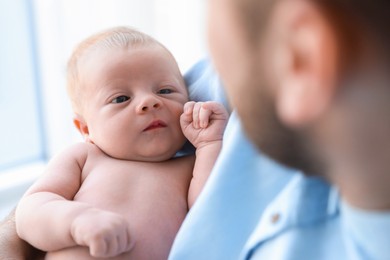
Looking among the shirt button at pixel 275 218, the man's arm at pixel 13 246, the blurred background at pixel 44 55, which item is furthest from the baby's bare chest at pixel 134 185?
the blurred background at pixel 44 55

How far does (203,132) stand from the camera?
82 centimetres

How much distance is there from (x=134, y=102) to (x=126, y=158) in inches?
3.4

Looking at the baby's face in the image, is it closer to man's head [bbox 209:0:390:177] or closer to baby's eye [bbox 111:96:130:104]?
baby's eye [bbox 111:96:130:104]

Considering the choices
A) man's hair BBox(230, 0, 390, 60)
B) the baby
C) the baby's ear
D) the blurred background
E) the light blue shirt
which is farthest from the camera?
the blurred background

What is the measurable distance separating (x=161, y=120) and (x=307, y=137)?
1.35 feet

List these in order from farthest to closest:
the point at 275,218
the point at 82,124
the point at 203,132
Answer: the point at 82,124 → the point at 203,132 → the point at 275,218

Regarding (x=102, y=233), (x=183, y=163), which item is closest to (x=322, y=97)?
(x=102, y=233)

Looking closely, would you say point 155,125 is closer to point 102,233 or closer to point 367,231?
point 102,233

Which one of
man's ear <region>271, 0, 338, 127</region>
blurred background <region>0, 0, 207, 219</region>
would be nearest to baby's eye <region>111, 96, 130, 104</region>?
man's ear <region>271, 0, 338, 127</region>

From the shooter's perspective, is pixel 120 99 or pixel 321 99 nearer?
pixel 321 99

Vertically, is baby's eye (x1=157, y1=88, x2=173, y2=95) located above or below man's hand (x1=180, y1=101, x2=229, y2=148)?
above

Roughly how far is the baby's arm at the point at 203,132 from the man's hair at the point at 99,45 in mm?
154

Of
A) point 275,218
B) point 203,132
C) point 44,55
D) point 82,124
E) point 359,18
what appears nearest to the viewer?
point 359,18

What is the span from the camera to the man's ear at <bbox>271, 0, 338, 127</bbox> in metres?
0.39
